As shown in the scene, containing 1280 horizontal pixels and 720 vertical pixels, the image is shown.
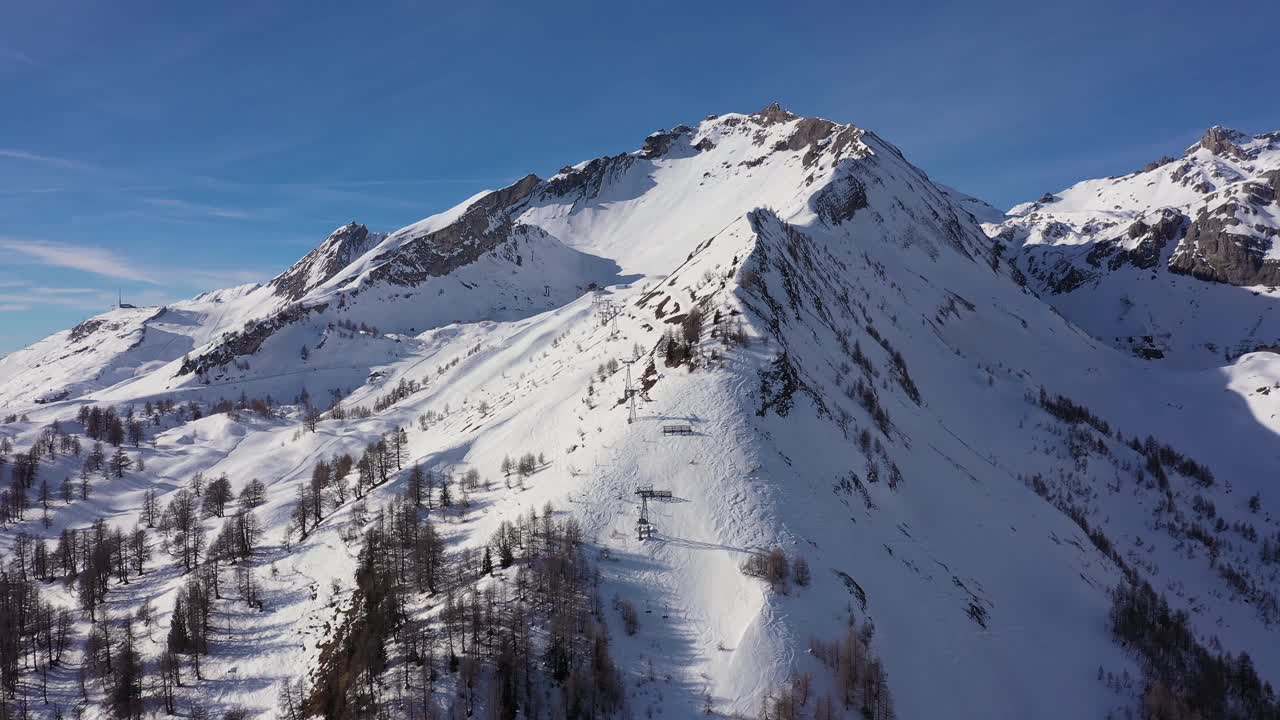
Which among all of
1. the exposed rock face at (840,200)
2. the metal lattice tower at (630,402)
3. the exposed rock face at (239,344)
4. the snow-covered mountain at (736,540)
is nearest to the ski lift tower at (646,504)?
the snow-covered mountain at (736,540)

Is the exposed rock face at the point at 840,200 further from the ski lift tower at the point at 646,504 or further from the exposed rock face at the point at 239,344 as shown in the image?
the exposed rock face at the point at 239,344

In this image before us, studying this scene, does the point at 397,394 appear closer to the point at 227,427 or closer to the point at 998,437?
the point at 227,427

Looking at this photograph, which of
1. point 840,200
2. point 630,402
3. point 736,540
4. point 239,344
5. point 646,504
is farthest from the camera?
point 239,344

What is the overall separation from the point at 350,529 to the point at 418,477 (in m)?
6.04

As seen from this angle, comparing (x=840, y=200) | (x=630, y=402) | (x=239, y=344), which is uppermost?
(x=840, y=200)

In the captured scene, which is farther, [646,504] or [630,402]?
[630,402]

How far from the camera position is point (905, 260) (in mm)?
121812

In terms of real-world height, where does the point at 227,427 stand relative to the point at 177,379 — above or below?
below

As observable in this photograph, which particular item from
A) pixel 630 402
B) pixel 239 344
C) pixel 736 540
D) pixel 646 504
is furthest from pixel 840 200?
pixel 239 344

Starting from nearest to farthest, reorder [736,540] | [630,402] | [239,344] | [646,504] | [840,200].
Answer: [736,540], [646,504], [630,402], [840,200], [239,344]

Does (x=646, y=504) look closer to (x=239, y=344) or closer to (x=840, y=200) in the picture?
(x=840, y=200)

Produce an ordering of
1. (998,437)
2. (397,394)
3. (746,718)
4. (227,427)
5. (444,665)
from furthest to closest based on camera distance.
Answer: (397,394), (227,427), (998,437), (444,665), (746,718)

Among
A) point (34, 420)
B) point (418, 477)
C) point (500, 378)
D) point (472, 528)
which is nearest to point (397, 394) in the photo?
point (500, 378)

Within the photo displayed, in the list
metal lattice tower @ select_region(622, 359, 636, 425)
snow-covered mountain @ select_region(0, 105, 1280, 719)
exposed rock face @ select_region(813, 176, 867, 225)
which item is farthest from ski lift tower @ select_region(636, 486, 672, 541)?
exposed rock face @ select_region(813, 176, 867, 225)
